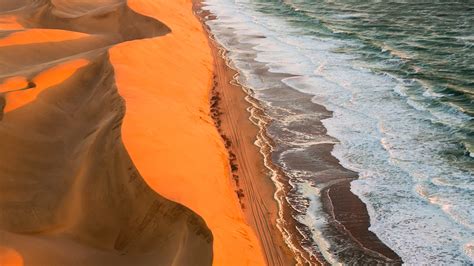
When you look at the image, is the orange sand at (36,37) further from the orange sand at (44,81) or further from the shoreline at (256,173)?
the shoreline at (256,173)

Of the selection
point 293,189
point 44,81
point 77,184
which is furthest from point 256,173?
point 44,81

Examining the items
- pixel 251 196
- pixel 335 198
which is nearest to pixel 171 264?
pixel 251 196

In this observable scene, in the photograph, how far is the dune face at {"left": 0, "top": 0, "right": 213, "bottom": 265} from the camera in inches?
321

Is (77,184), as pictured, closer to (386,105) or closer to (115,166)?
(115,166)

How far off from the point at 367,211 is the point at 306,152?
9.60 feet

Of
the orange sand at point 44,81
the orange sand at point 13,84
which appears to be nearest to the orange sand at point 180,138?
the orange sand at point 44,81

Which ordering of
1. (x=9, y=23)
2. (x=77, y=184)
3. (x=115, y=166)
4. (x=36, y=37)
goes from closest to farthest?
1. (x=77, y=184)
2. (x=115, y=166)
3. (x=36, y=37)
4. (x=9, y=23)

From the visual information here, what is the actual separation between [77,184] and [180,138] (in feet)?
9.14

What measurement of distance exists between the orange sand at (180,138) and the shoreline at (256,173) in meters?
0.30

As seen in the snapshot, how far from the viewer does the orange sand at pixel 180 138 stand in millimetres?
8953

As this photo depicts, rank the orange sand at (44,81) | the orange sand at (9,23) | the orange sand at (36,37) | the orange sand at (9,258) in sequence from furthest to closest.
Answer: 1. the orange sand at (9,23)
2. the orange sand at (36,37)
3. the orange sand at (44,81)
4. the orange sand at (9,258)

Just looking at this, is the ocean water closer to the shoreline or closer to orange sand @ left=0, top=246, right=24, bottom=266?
the shoreline

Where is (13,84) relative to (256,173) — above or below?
above

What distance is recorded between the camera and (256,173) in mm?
11734
